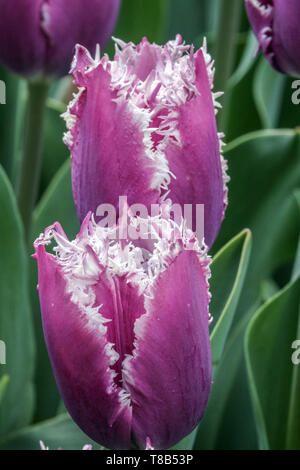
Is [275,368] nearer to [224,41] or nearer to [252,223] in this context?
[252,223]

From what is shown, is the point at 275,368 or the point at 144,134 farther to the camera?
the point at 275,368

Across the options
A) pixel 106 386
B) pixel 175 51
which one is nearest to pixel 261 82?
pixel 175 51

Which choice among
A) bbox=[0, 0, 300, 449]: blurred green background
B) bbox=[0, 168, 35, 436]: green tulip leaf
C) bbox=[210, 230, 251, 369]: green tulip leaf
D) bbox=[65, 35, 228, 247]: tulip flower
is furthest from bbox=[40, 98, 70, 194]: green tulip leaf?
bbox=[65, 35, 228, 247]: tulip flower

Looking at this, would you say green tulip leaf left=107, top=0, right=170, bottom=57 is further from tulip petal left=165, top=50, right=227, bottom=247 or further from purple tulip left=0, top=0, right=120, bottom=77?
tulip petal left=165, top=50, right=227, bottom=247


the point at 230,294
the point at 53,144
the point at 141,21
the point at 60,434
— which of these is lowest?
the point at 60,434

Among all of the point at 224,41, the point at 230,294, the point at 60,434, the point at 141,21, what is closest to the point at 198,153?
the point at 230,294

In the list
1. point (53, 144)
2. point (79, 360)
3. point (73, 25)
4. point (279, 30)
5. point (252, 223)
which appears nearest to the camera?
point (79, 360)

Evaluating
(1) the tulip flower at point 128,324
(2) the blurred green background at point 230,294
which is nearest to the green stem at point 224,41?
→ (2) the blurred green background at point 230,294
